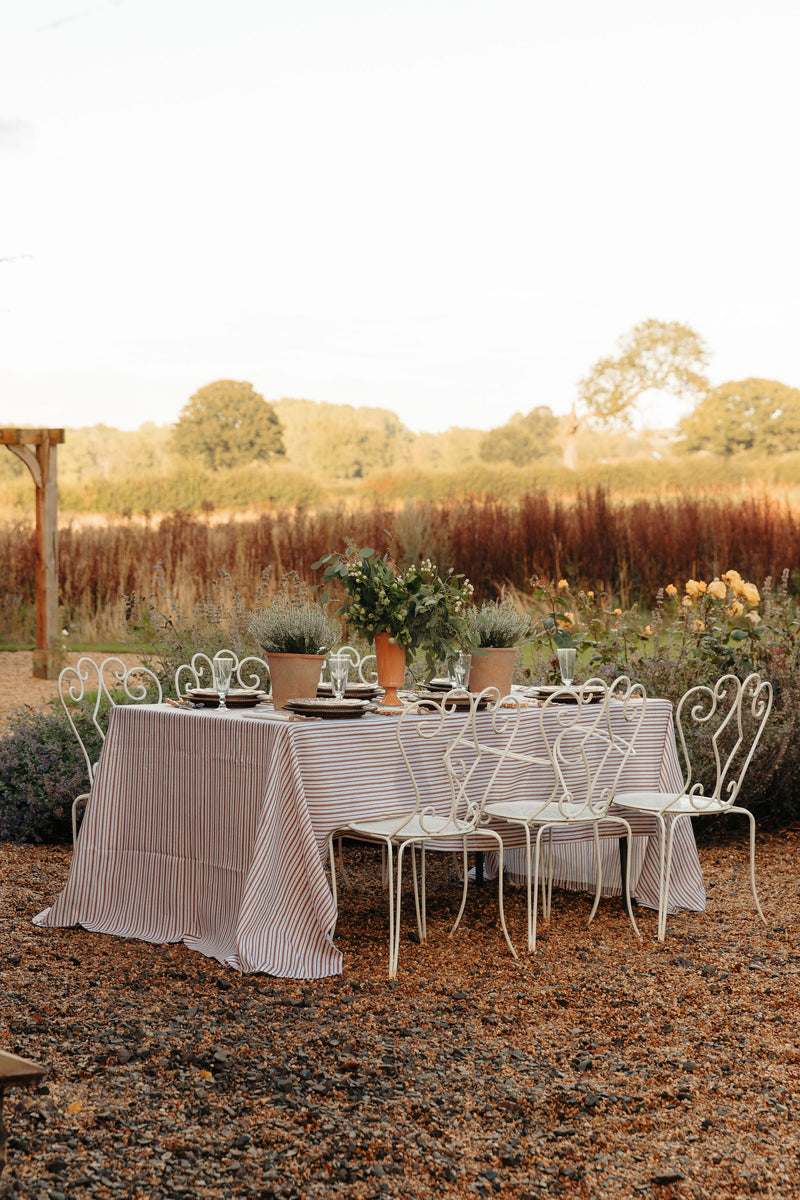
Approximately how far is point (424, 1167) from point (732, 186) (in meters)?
22.8

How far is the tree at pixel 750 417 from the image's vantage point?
117ft

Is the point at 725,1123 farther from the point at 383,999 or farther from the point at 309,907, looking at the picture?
the point at 309,907

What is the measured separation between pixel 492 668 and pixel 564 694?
0.35 m

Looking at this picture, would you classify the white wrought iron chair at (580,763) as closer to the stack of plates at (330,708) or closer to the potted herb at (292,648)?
the stack of plates at (330,708)

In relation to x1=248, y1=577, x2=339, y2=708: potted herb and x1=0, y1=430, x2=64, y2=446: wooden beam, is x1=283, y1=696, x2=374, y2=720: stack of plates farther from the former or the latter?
x1=0, y1=430, x2=64, y2=446: wooden beam

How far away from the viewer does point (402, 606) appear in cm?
365

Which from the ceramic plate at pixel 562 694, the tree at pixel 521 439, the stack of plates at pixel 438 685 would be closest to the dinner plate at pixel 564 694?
the ceramic plate at pixel 562 694

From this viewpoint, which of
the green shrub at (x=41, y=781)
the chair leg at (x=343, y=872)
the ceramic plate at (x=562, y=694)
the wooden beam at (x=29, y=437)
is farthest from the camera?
the wooden beam at (x=29, y=437)

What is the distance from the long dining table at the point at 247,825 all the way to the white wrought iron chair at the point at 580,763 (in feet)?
0.25

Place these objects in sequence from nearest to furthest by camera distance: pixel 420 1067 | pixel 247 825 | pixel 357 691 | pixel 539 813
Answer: pixel 420 1067 → pixel 247 825 → pixel 539 813 → pixel 357 691

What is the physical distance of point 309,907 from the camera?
3.28 m

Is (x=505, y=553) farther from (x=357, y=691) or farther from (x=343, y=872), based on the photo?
(x=357, y=691)

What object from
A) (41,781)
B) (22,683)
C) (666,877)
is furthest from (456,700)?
(22,683)

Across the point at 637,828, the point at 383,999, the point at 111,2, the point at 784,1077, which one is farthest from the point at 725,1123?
the point at 111,2
